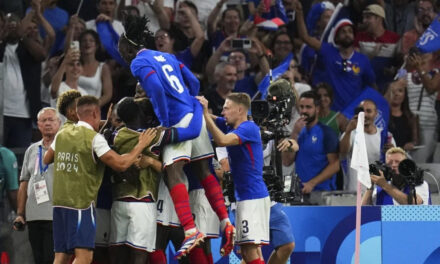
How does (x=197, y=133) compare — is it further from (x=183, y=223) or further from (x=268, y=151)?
(x=268, y=151)

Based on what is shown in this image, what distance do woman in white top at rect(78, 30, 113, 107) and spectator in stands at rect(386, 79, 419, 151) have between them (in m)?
3.93

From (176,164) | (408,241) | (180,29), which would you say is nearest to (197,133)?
(176,164)

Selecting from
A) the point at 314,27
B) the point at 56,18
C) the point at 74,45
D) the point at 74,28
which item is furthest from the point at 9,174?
the point at 314,27

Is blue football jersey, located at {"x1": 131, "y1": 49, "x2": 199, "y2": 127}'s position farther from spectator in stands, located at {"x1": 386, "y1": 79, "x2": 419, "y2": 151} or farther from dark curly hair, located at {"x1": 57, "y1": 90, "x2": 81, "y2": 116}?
spectator in stands, located at {"x1": 386, "y1": 79, "x2": 419, "y2": 151}

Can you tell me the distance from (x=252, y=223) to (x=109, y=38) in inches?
229

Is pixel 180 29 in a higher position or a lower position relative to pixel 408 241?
higher

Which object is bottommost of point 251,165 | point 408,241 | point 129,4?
point 408,241

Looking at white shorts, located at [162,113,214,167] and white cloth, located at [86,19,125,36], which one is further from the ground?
white cloth, located at [86,19,125,36]

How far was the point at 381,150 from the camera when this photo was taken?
1424cm

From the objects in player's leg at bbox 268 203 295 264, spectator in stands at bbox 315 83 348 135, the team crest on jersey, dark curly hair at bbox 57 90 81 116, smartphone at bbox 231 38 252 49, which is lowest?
player's leg at bbox 268 203 295 264

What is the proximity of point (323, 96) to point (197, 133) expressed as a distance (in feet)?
16.6

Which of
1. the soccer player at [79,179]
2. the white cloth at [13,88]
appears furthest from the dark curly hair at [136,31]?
the white cloth at [13,88]

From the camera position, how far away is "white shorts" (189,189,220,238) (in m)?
10.5

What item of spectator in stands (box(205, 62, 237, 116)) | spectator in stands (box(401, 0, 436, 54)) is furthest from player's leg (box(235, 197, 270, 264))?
spectator in stands (box(401, 0, 436, 54))
